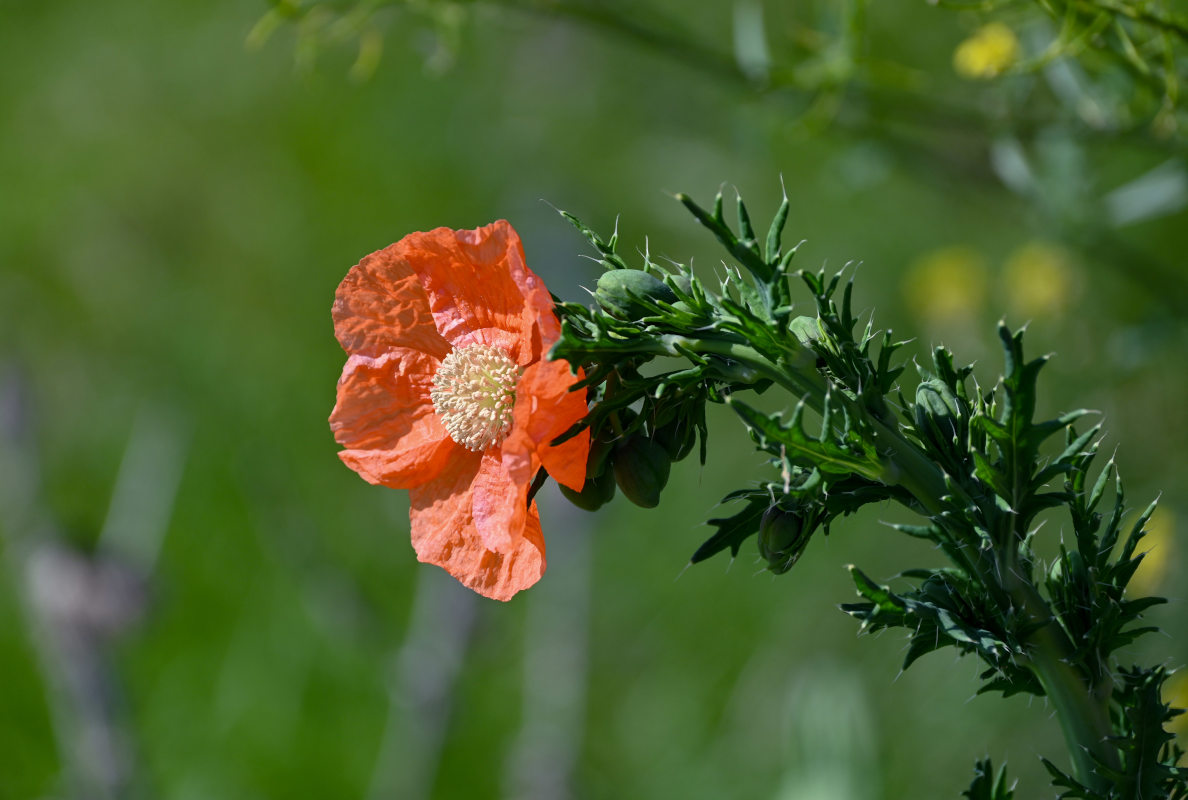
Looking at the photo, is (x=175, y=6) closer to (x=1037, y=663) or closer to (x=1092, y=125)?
(x=1092, y=125)

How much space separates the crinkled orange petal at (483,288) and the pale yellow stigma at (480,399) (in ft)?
0.07

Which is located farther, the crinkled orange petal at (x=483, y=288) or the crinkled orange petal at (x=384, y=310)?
the crinkled orange petal at (x=384, y=310)

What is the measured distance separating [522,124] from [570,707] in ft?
9.05

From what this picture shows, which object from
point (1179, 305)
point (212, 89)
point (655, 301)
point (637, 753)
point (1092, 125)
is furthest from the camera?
point (212, 89)

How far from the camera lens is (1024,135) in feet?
6.72

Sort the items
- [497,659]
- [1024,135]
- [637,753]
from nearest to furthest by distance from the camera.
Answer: [1024,135] < [637,753] < [497,659]

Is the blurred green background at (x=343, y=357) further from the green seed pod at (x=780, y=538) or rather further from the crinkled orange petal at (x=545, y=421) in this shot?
the crinkled orange petal at (x=545, y=421)

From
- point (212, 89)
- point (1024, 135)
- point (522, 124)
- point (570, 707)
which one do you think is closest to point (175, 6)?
point (212, 89)

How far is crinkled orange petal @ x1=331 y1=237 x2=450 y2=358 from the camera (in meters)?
1.10

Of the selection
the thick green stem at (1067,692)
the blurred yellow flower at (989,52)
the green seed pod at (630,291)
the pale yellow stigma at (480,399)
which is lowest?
the thick green stem at (1067,692)

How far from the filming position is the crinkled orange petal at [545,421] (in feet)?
3.00

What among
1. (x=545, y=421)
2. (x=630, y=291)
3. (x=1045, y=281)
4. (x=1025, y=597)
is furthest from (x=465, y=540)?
(x=1045, y=281)

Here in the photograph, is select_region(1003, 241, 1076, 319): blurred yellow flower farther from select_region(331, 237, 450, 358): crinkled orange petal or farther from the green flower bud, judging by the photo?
select_region(331, 237, 450, 358): crinkled orange petal

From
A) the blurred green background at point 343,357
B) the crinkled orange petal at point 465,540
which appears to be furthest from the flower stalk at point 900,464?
the blurred green background at point 343,357
